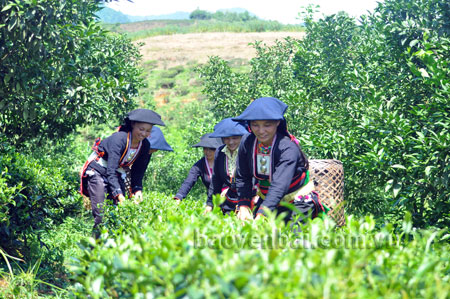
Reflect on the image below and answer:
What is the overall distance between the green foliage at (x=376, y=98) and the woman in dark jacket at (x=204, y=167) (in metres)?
1.26

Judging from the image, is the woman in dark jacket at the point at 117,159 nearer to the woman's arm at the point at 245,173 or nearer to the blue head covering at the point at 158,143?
the blue head covering at the point at 158,143

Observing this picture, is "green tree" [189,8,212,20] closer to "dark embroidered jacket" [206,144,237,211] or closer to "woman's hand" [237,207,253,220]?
"dark embroidered jacket" [206,144,237,211]

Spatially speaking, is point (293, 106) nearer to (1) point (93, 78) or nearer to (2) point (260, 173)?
(1) point (93, 78)

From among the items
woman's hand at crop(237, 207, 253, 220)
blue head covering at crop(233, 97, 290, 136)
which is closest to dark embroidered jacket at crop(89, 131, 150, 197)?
woman's hand at crop(237, 207, 253, 220)

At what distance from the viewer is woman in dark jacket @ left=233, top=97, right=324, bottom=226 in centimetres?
395

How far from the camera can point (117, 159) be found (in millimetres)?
5699

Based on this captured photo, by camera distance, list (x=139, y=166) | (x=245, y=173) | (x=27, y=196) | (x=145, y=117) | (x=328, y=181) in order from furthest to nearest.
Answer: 1. (x=139, y=166)
2. (x=145, y=117)
3. (x=27, y=196)
4. (x=328, y=181)
5. (x=245, y=173)

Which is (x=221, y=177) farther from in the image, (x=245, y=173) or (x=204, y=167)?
(x=245, y=173)

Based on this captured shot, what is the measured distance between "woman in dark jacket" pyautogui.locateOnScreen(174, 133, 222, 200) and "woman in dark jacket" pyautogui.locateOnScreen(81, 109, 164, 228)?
779 mm

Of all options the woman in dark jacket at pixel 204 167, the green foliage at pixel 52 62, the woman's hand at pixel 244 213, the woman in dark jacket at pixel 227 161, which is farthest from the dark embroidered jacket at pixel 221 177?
the green foliage at pixel 52 62

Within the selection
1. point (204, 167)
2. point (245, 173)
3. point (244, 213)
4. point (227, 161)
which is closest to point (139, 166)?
point (204, 167)

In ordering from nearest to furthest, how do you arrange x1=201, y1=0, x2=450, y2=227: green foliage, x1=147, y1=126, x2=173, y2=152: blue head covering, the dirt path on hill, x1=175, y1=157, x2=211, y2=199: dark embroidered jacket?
x1=201, y1=0, x2=450, y2=227: green foliage < x1=147, y1=126, x2=173, y2=152: blue head covering < x1=175, y1=157, x2=211, y2=199: dark embroidered jacket < the dirt path on hill

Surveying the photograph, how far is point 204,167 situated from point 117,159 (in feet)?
5.35

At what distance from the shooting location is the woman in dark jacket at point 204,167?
6742mm
